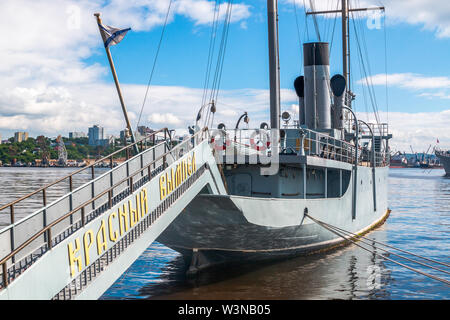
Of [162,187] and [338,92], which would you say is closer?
[162,187]

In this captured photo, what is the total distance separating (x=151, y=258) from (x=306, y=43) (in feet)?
38.5

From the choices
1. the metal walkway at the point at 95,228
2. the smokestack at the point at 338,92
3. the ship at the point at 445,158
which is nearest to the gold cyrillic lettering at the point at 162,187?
the metal walkway at the point at 95,228

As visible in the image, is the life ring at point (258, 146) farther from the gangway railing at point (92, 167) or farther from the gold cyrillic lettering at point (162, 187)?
the gold cyrillic lettering at point (162, 187)

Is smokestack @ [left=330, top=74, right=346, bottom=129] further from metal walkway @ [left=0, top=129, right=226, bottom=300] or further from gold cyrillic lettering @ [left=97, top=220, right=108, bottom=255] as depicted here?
gold cyrillic lettering @ [left=97, top=220, right=108, bottom=255]

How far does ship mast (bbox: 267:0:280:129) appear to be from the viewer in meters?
16.6

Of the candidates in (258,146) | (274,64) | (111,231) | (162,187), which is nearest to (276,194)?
(258,146)

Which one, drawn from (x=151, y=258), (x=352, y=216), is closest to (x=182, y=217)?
(x=151, y=258)

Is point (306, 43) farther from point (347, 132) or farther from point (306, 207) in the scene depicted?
point (306, 207)

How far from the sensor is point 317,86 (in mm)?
22453

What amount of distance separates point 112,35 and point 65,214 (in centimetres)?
575

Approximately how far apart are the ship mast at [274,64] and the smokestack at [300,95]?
8112mm

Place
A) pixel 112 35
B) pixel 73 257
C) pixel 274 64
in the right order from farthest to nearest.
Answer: pixel 274 64
pixel 112 35
pixel 73 257

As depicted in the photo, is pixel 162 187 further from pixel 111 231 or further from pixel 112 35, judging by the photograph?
pixel 112 35

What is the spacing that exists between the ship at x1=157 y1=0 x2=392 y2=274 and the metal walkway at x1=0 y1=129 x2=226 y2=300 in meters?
1.36
